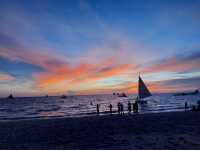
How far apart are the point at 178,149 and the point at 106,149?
346 centimetres

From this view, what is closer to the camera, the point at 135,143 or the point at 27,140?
the point at 135,143

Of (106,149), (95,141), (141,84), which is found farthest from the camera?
(141,84)

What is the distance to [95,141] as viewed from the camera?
481 inches

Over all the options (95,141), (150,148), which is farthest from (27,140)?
(150,148)

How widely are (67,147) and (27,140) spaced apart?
13.2ft

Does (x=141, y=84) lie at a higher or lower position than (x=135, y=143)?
higher

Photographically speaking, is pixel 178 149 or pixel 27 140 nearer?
pixel 178 149

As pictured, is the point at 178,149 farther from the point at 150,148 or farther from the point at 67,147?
the point at 67,147

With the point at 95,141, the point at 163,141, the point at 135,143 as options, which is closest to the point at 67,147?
the point at 95,141

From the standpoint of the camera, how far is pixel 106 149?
10.2m

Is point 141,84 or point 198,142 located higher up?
point 141,84

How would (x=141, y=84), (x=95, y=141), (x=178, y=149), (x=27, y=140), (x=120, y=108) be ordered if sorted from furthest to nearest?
(x=141, y=84), (x=120, y=108), (x=27, y=140), (x=95, y=141), (x=178, y=149)

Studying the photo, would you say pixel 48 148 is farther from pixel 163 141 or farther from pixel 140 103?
pixel 140 103

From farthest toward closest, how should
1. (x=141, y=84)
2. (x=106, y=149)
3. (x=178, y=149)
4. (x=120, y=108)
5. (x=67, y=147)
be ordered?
(x=141, y=84), (x=120, y=108), (x=67, y=147), (x=106, y=149), (x=178, y=149)
